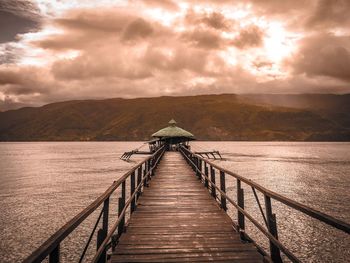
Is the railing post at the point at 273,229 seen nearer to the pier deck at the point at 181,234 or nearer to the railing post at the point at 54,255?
the pier deck at the point at 181,234

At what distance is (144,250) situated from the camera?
4.79 metres

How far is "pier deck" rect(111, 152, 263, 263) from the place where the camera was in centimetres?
457

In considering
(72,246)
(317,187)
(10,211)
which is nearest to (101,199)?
(72,246)

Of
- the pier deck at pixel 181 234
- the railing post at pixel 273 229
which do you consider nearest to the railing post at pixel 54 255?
the pier deck at pixel 181 234

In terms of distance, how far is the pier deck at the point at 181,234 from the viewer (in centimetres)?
457

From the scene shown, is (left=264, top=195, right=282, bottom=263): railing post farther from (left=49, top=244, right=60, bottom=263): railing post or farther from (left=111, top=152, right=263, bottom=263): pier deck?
(left=49, top=244, right=60, bottom=263): railing post

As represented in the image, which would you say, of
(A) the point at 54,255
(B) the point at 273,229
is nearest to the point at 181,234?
(B) the point at 273,229

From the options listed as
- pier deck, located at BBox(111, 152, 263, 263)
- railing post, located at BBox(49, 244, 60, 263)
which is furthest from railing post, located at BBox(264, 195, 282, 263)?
railing post, located at BBox(49, 244, 60, 263)

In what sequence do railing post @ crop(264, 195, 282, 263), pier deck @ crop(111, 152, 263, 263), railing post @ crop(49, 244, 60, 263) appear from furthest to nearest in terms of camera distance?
pier deck @ crop(111, 152, 263, 263) → railing post @ crop(264, 195, 282, 263) → railing post @ crop(49, 244, 60, 263)

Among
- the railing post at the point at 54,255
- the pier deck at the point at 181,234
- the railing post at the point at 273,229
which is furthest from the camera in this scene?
the pier deck at the point at 181,234

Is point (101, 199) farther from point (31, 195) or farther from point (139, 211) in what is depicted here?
point (31, 195)

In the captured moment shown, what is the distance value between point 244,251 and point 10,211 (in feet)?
65.4

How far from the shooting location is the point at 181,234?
18.7 feet

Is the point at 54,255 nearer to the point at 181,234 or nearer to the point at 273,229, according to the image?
the point at 273,229
